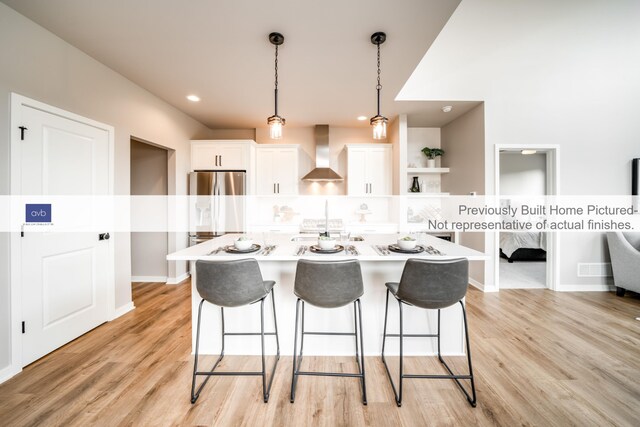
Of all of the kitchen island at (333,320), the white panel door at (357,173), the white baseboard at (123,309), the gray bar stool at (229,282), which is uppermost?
the white panel door at (357,173)

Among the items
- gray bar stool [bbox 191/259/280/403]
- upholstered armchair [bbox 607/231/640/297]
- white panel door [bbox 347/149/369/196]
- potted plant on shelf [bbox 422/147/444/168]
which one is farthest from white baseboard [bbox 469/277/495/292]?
gray bar stool [bbox 191/259/280/403]

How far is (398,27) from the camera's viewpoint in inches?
83.1

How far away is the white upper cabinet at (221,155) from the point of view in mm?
4352

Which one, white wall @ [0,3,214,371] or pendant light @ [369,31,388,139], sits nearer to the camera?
white wall @ [0,3,214,371]

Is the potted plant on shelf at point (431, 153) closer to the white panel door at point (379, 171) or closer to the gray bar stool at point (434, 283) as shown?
the white panel door at point (379, 171)

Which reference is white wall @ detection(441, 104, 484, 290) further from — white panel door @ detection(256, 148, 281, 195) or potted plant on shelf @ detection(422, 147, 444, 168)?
white panel door @ detection(256, 148, 281, 195)

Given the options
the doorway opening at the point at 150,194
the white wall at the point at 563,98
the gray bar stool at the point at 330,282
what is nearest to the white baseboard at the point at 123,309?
the doorway opening at the point at 150,194

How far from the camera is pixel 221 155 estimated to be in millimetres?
4355

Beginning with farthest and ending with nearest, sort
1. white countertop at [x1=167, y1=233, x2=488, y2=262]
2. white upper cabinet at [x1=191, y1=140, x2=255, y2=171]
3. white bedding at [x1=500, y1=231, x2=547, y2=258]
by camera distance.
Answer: white bedding at [x1=500, y1=231, x2=547, y2=258], white upper cabinet at [x1=191, y1=140, x2=255, y2=171], white countertop at [x1=167, y1=233, x2=488, y2=262]

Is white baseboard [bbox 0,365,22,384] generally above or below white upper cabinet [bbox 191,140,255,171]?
below

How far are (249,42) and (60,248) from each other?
98.6 inches

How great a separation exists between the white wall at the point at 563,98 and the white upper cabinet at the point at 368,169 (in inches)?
43.9

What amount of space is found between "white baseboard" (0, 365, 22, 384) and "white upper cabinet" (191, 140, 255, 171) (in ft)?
10.3
